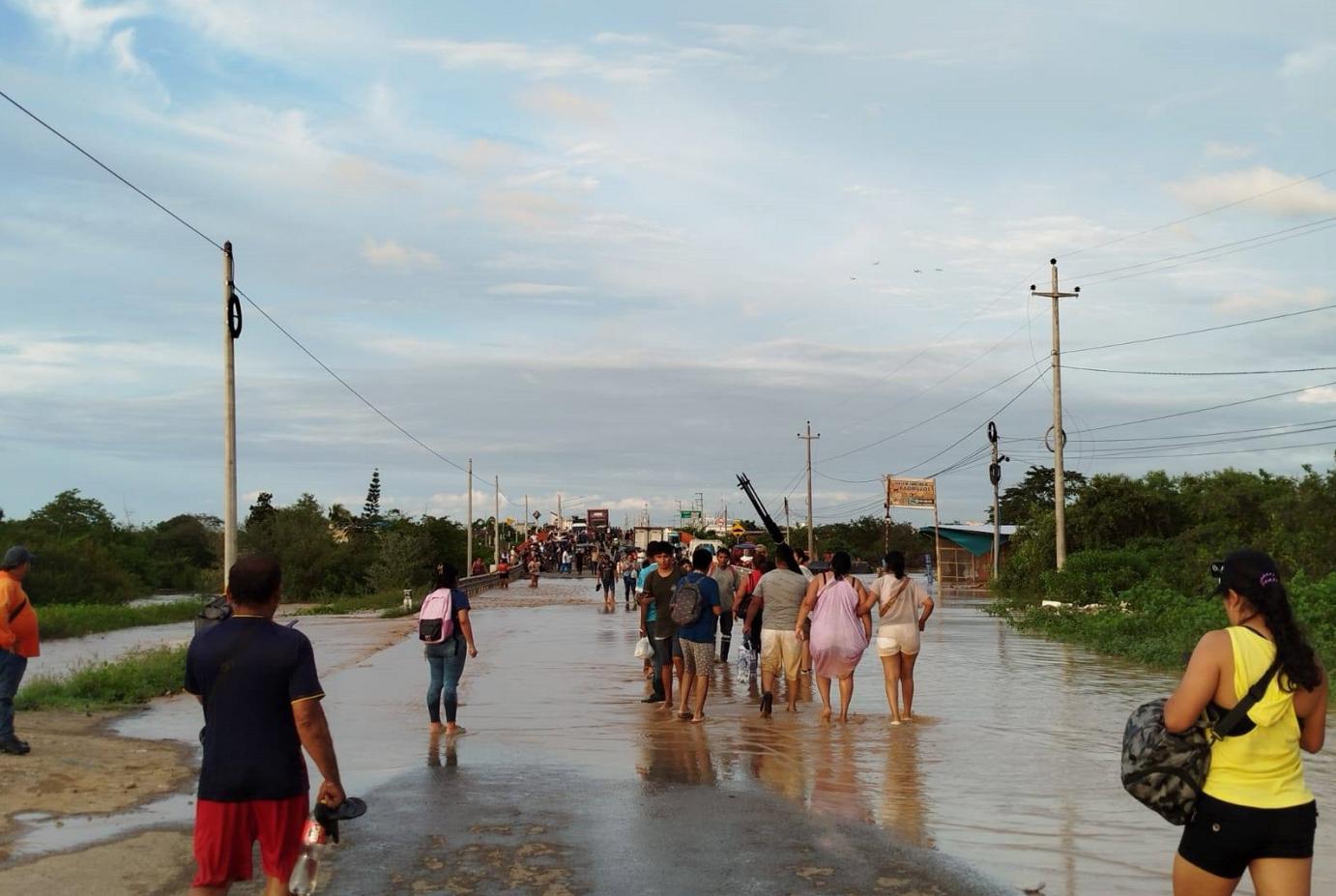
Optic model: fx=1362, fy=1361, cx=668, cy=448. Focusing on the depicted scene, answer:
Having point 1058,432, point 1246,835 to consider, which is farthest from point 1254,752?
point 1058,432

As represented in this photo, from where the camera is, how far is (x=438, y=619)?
13211 millimetres

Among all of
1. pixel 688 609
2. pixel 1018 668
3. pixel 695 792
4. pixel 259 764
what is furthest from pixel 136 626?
pixel 259 764

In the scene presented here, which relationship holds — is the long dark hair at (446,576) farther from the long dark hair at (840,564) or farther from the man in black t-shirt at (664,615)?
the long dark hair at (840,564)

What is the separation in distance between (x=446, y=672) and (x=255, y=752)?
26.6 feet

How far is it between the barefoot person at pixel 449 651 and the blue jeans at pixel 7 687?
142 inches

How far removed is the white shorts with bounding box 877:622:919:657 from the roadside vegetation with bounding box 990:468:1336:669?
2957mm

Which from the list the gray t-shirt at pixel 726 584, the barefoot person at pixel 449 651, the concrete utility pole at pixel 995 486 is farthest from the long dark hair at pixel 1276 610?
the concrete utility pole at pixel 995 486

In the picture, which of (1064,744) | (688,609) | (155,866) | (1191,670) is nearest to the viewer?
(1191,670)

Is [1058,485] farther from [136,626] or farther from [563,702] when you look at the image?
[136,626]

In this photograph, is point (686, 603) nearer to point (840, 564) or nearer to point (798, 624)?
point (798, 624)

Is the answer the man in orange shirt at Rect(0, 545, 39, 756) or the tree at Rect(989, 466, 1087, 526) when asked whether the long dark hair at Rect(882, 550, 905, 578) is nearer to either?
the man in orange shirt at Rect(0, 545, 39, 756)

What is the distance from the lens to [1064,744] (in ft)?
43.3

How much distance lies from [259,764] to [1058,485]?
36045 millimetres

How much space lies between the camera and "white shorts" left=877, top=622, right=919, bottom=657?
46.8 ft
